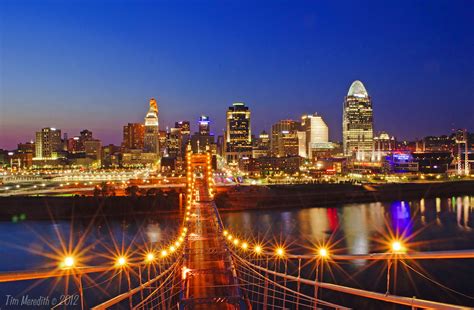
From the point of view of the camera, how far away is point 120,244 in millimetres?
12141

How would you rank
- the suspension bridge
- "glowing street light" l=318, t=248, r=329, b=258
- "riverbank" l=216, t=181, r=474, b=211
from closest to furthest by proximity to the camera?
the suspension bridge < "glowing street light" l=318, t=248, r=329, b=258 < "riverbank" l=216, t=181, r=474, b=211

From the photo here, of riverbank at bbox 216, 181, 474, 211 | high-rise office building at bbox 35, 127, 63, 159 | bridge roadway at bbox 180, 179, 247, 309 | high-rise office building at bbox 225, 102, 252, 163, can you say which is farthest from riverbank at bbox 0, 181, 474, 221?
high-rise office building at bbox 35, 127, 63, 159

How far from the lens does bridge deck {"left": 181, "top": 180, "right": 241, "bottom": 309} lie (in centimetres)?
468

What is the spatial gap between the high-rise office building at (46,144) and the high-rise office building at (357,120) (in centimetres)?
4481

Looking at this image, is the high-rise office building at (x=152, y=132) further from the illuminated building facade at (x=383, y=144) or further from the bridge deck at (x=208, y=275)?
the bridge deck at (x=208, y=275)

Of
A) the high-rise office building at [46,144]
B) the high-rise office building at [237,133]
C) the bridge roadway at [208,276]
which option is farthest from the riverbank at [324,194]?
the high-rise office building at [46,144]

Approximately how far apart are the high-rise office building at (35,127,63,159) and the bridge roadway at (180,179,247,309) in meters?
58.1

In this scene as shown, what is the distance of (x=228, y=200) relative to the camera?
21047 millimetres

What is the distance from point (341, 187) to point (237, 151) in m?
35.6

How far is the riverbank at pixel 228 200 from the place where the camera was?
61.5 ft

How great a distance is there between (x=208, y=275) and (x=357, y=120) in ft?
212

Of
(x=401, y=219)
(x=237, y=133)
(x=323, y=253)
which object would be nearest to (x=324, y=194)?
(x=401, y=219)

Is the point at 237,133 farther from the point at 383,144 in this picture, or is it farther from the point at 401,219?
the point at 401,219

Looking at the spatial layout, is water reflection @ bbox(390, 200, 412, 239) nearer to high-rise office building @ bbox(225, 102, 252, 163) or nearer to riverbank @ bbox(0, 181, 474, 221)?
riverbank @ bbox(0, 181, 474, 221)
